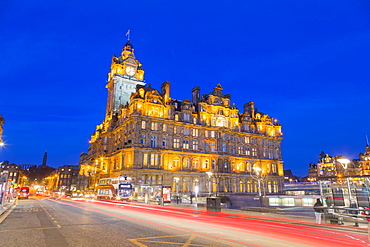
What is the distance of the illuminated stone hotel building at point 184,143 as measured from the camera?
58031 millimetres

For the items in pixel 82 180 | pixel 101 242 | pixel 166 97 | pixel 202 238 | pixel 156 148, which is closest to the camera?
pixel 101 242

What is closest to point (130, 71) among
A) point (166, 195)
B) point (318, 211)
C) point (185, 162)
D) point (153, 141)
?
point (153, 141)

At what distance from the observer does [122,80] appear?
271 feet

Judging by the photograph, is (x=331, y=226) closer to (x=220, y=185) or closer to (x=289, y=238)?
(x=289, y=238)

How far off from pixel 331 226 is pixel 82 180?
92.9 meters

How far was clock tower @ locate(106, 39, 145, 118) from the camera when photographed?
8056 cm

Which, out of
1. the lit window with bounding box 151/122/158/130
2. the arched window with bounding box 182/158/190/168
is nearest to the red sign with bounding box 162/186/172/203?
the lit window with bounding box 151/122/158/130

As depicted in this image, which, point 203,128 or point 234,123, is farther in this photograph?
point 234,123

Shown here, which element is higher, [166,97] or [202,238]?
[166,97]

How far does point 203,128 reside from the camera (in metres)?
66.1

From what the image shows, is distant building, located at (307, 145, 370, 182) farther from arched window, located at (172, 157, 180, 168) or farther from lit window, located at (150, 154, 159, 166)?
lit window, located at (150, 154, 159, 166)

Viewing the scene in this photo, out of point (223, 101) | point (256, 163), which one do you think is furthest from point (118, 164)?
point (256, 163)

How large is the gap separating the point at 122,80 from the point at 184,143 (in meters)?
32.7

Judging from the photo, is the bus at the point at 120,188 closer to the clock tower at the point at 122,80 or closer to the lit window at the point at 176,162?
the lit window at the point at 176,162
